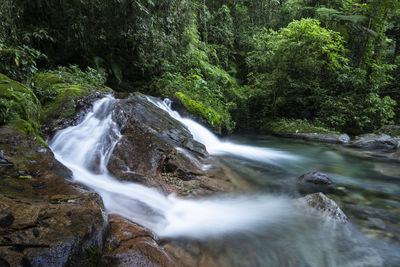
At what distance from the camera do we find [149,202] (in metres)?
3.58

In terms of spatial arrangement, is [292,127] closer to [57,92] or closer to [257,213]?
[257,213]

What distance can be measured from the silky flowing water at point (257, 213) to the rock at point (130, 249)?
551mm

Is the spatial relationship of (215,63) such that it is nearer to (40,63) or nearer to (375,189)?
(40,63)

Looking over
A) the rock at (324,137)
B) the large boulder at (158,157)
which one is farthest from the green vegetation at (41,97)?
the rock at (324,137)

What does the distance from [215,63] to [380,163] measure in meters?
11.2

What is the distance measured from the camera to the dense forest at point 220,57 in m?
7.29

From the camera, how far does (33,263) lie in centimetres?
147

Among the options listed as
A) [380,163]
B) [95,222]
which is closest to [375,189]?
[380,163]

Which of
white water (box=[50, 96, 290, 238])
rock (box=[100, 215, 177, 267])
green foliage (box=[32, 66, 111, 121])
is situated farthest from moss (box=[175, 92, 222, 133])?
rock (box=[100, 215, 177, 267])

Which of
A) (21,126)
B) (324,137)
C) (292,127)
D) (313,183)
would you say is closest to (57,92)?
(21,126)

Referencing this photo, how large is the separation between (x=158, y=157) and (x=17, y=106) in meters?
2.52

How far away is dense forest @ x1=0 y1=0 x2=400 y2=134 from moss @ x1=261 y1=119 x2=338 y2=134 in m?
0.08

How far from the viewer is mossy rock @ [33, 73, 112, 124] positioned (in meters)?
4.95

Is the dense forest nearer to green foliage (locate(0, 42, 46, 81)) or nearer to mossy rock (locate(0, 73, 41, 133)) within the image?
green foliage (locate(0, 42, 46, 81))
